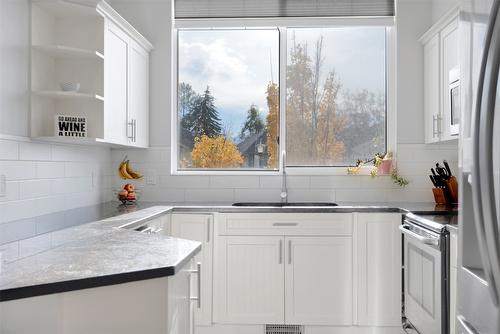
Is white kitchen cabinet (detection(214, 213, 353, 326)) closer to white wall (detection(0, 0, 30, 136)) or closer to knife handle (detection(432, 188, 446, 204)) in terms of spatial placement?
knife handle (detection(432, 188, 446, 204))

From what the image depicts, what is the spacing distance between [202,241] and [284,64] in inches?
65.9

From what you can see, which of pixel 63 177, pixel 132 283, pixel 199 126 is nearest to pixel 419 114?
pixel 199 126

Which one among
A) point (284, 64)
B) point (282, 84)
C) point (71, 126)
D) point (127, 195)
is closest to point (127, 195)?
point (127, 195)

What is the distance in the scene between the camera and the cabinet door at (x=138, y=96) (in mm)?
3475

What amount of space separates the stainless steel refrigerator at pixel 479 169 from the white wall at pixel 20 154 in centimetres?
197

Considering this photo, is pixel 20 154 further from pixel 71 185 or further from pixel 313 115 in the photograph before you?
pixel 313 115

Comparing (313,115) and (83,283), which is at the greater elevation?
(313,115)

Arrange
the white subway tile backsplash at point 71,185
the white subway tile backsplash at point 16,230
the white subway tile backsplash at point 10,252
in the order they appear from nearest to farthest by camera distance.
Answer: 1. the white subway tile backsplash at point 10,252
2. the white subway tile backsplash at point 16,230
3. the white subway tile backsplash at point 71,185

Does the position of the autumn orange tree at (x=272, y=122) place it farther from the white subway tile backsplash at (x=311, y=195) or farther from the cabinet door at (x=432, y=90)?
the cabinet door at (x=432, y=90)

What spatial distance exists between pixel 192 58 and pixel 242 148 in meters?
0.90

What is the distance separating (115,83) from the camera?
3125mm

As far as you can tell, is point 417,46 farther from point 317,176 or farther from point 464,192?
point 464,192

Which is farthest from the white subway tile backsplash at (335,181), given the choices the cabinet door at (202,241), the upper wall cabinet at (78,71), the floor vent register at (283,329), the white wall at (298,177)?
the upper wall cabinet at (78,71)

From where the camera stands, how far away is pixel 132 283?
1.41 m
